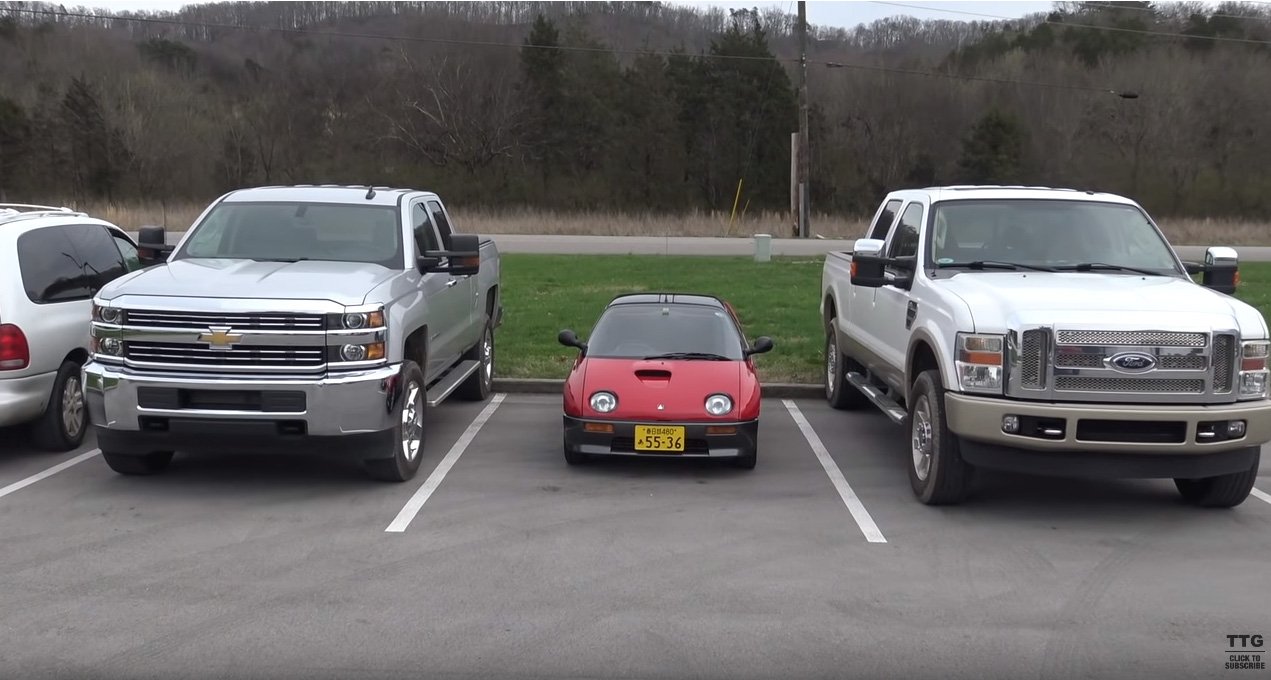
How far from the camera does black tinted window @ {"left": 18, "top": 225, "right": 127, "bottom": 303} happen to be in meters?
8.73

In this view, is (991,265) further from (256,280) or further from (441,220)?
(256,280)

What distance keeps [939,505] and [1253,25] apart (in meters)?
73.9

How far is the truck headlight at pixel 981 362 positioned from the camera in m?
7.09

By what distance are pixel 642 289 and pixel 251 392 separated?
1281 cm

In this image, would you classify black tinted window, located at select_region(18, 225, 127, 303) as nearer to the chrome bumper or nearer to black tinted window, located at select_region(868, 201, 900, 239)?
the chrome bumper

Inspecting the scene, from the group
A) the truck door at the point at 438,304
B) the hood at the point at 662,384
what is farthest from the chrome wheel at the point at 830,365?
the truck door at the point at 438,304

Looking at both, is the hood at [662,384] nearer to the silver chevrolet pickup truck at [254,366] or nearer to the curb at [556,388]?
the silver chevrolet pickup truck at [254,366]

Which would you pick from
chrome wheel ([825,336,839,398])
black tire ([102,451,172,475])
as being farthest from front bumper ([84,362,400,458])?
chrome wheel ([825,336,839,398])

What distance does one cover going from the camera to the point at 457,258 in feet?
30.3

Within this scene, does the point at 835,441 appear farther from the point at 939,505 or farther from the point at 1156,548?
the point at 1156,548

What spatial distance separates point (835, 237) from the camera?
135 ft

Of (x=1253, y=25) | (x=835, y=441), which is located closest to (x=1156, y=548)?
(x=835, y=441)

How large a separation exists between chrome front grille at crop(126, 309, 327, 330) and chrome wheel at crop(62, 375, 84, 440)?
1978 mm

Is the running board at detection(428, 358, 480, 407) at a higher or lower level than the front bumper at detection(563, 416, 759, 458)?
higher
